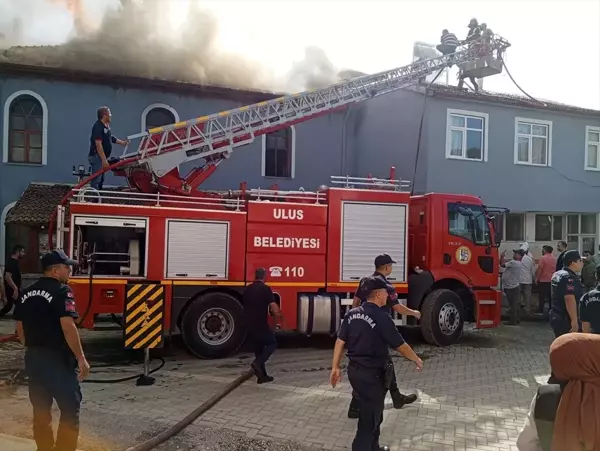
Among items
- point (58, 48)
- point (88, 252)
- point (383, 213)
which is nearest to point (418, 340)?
point (383, 213)

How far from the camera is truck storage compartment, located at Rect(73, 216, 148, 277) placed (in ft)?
26.6

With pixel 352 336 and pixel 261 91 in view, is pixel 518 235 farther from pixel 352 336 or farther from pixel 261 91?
pixel 352 336

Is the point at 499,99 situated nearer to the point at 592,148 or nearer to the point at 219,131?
the point at 592,148

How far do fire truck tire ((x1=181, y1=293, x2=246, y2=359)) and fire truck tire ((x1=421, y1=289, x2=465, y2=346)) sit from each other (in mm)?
3250

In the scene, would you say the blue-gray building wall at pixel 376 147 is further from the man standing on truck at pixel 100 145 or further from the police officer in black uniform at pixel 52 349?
the police officer in black uniform at pixel 52 349

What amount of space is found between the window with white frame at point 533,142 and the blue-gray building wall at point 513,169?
0.16 m

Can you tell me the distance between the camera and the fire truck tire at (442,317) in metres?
9.59

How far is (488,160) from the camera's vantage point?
53.9ft

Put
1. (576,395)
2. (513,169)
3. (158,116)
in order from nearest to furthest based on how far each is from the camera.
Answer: (576,395) < (158,116) < (513,169)

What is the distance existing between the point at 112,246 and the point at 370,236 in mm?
4215

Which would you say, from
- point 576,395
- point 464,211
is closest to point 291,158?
point 464,211

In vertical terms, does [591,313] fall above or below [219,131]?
below

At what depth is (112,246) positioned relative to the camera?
8.45 m

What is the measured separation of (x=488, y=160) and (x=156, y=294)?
40.5 ft
